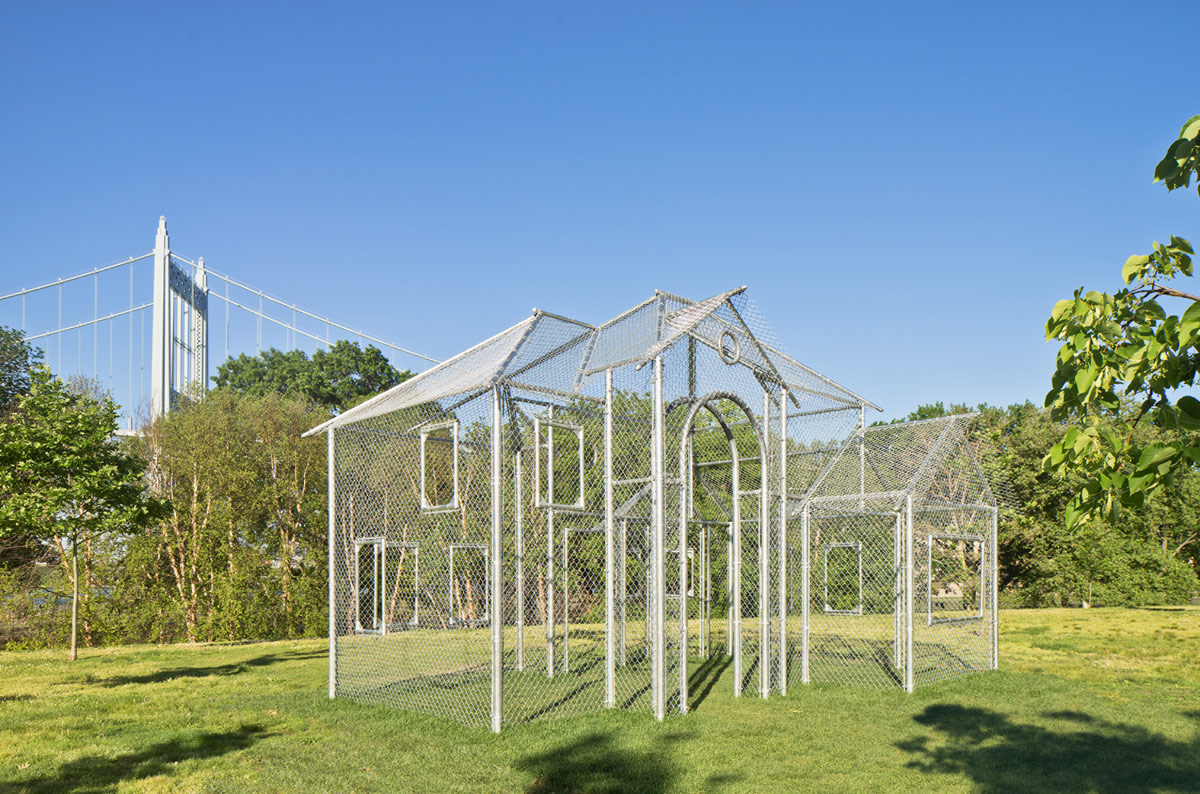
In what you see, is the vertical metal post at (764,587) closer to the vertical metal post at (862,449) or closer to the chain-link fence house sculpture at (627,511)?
the chain-link fence house sculpture at (627,511)

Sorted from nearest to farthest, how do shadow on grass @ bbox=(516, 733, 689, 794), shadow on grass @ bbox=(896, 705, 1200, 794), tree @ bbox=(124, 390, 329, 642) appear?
shadow on grass @ bbox=(516, 733, 689, 794) → shadow on grass @ bbox=(896, 705, 1200, 794) → tree @ bbox=(124, 390, 329, 642)

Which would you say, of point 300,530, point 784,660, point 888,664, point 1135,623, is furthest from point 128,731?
point 1135,623

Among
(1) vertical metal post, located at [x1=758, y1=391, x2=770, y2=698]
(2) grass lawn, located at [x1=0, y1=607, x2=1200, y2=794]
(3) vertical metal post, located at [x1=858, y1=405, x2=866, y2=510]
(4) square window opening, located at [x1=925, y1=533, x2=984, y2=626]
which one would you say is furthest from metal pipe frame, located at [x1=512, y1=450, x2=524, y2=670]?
(4) square window opening, located at [x1=925, y1=533, x2=984, y2=626]

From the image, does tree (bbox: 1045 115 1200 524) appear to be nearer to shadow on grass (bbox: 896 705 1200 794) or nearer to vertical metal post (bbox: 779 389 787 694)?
shadow on grass (bbox: 896 705 1200 794)

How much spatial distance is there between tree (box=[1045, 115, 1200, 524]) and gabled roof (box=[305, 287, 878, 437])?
650cm

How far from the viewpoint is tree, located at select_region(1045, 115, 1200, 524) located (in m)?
1.82

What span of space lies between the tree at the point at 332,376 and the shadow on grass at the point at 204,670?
Result: 2017 cm

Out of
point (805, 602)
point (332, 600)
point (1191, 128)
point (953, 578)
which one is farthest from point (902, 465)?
point (953, 578)

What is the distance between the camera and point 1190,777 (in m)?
6.44

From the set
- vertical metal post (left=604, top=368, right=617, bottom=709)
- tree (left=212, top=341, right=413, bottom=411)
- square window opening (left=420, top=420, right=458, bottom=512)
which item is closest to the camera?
vertical metal post (left=604, top=368, right=617, bottom=709)

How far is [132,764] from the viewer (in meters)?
7.00

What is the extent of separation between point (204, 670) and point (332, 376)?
24.4 metres

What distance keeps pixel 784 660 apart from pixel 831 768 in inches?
119

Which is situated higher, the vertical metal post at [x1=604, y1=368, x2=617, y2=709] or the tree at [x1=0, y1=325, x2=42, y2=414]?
the tree at [x1=0, y1=325, x2=42, y2=414]
